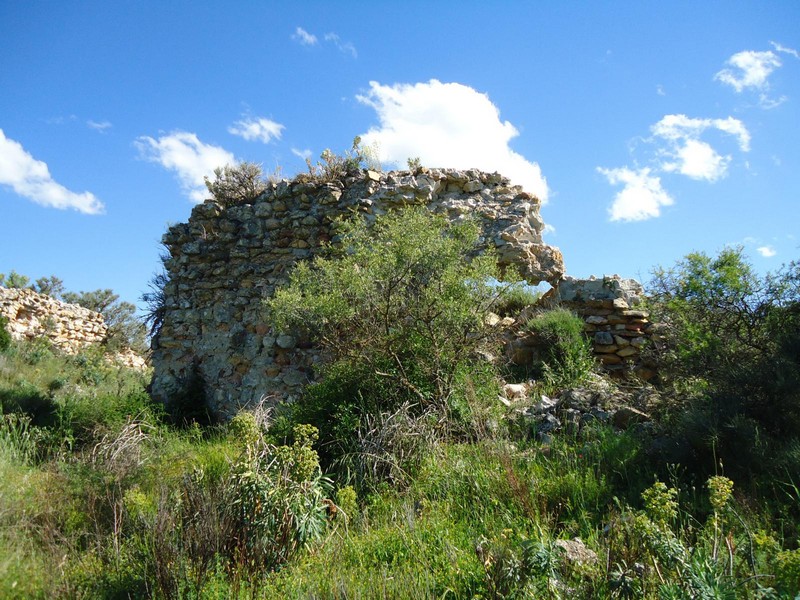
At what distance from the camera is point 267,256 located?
8.98 meters

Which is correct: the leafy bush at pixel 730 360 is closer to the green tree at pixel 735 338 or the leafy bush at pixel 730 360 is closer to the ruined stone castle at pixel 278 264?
the green tree at pixel 735 338

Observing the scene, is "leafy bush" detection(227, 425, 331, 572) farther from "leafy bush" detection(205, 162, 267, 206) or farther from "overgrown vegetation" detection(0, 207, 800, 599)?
"leafy bush" detection(205, 162, 267, 206)

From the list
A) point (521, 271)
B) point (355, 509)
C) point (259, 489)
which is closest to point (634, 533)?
point (355, 509)

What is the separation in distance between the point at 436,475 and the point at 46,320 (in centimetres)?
1588

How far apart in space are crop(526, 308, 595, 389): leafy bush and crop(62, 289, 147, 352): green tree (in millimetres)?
13600

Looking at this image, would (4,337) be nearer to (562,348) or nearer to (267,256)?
(267,256)

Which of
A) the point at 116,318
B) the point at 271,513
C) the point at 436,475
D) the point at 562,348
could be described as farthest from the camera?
the point at 116,318

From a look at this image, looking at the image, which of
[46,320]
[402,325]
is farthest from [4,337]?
[402,325]

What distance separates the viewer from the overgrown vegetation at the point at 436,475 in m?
3.06

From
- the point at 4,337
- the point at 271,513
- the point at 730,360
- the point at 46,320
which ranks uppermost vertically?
the point at 46,320

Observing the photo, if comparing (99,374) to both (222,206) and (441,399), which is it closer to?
(222,206)

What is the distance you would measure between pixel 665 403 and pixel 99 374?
13500mm

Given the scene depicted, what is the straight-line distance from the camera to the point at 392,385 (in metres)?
6.08

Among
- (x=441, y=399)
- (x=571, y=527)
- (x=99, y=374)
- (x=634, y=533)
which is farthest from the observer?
(x=99, y=374)
